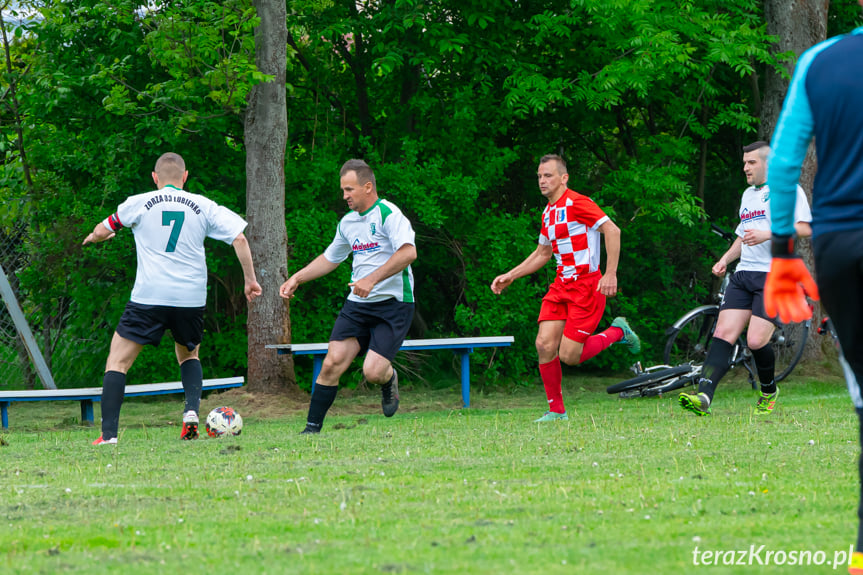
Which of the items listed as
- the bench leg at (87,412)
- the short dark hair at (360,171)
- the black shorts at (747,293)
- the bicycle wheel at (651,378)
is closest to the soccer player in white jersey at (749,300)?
the black shorts at (747,293)

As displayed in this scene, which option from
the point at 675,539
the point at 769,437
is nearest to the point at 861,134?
the point at 675,539

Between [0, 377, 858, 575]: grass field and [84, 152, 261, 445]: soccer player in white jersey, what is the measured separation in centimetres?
56

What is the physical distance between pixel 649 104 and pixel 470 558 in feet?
41.0

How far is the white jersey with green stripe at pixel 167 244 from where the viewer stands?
812 cm

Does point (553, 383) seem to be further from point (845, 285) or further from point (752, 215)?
point (845, 285)

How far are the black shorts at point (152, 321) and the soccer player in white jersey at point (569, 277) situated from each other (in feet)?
8.87

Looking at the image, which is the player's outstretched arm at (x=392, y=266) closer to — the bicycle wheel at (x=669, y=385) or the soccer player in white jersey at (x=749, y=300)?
the soccer player in white jersey at (x=749, y=300)

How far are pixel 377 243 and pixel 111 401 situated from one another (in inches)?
94.3

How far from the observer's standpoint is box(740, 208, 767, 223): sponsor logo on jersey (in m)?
8.91

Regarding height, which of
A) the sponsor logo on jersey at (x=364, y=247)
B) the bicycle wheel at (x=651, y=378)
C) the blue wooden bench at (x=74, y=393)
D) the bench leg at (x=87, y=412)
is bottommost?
the bench leg at (x=87, y=412)

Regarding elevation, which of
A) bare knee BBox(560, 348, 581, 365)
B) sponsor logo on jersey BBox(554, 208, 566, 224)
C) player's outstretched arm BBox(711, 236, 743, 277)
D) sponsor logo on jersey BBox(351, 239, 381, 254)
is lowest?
bare knee BBox(560, 348, 581, 365)

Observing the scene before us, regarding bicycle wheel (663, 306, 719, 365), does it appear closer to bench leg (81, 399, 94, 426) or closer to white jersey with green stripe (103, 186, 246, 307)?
white jersey with green stripe (103, 186, 246, 307)

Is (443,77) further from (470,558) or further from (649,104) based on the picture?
(470,558)

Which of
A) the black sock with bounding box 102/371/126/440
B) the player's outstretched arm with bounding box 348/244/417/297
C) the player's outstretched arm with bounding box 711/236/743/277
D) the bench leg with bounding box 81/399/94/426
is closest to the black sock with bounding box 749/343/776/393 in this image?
the player's outstretched arm with bounding box 711/236/743/277
